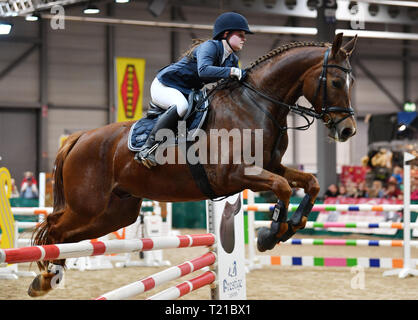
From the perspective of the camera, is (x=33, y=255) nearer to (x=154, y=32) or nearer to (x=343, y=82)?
(x=343, y=82)

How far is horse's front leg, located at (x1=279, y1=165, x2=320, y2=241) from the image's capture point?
3404mm

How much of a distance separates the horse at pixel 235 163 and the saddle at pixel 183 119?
5cm

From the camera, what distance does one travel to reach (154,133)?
12.2 ft

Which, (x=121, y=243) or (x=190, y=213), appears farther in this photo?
(x=190, y=213)

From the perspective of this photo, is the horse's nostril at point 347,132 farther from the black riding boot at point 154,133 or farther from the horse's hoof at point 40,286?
the horse's hoof at point 40,286

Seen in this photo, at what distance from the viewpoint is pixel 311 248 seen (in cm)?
1029

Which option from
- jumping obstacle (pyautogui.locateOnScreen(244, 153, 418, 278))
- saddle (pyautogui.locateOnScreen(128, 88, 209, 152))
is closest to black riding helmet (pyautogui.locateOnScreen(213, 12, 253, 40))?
saddle (pyautogui.locateOnScreen(128, 88, 209, 152))

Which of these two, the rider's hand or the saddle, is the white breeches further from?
the rider's hand

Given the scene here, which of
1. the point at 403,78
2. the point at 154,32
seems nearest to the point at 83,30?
the point at 154,32

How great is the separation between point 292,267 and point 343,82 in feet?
15.9

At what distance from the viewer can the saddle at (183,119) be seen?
363 cm

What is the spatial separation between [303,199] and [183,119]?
85 cm

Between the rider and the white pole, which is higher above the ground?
the rider

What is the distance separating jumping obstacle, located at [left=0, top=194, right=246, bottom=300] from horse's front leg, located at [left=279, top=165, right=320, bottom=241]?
2.21ft
